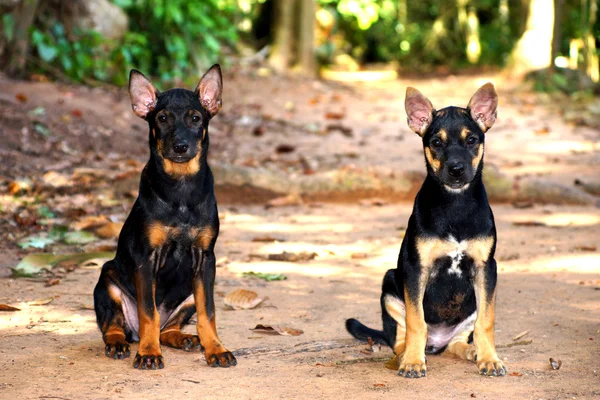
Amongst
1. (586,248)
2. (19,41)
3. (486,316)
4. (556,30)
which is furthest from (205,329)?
(556,30)

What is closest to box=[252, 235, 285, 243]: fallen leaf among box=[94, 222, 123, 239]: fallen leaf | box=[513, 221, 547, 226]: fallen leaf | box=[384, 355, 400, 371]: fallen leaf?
box=[94, 222, 123, 239]: fallen leaf

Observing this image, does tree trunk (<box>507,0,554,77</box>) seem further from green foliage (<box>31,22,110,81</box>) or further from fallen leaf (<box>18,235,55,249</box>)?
fallen leaf (<box>18,235,55,249</box>)

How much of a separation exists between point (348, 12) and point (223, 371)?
2425cm

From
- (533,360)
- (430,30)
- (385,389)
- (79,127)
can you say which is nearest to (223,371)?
(385,389)

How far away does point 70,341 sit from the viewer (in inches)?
210

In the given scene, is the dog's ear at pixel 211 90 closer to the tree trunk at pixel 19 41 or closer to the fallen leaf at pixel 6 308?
the fallen leaf at pixel 6 308

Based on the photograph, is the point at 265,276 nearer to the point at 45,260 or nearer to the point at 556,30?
the point at 45,260

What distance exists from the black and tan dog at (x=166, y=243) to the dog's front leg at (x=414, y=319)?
1.03 meters

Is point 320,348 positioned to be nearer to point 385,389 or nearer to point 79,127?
point 385,389

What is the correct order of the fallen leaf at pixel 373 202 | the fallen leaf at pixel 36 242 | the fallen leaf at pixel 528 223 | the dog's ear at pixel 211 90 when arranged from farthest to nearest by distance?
the fallen leaf at pixel 373 202
the fallen leaf at pixel 528 223
the fallen leaf at pixel 36 242
the dog's ear at pixel 211 90

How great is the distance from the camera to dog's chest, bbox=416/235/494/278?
4859 millimetres

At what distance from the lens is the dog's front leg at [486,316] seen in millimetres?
4855

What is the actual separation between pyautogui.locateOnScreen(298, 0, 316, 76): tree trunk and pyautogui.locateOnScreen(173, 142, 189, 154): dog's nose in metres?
16.7

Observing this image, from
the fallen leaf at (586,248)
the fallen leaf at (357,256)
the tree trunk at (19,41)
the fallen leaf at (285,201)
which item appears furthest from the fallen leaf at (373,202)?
the tree trunk at (19,41)
